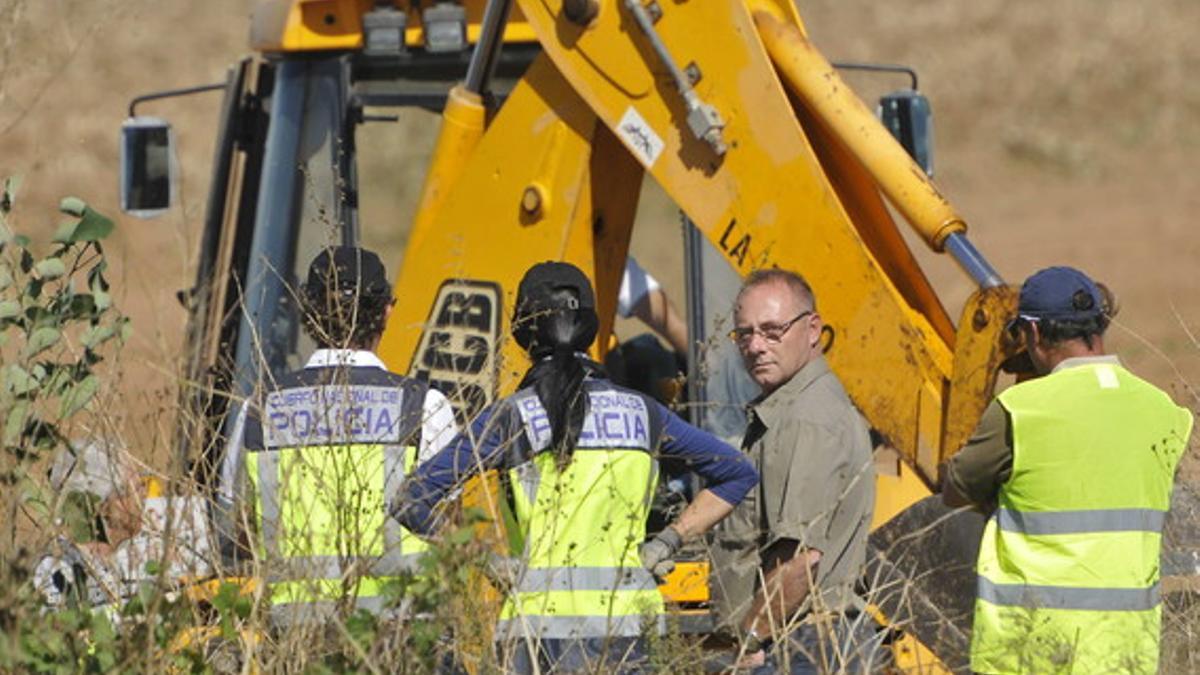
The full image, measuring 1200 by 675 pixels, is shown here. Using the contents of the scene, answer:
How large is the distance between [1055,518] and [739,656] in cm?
81

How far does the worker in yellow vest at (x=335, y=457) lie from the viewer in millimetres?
5371

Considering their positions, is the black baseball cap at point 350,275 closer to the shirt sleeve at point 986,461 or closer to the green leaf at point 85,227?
the green leaf at point 85,227

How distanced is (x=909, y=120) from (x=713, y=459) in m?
3.16

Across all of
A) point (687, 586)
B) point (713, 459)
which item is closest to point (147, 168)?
point (687, 586)

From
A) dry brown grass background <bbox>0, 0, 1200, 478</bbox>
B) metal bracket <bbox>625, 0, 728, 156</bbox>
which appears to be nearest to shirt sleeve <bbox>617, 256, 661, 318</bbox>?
metal bracket <bbox>625, 0, 728, 156</bbox>

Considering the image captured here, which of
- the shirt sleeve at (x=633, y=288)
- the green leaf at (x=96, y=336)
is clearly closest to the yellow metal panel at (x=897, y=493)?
the shirt sleeve at (x=633, y=288)

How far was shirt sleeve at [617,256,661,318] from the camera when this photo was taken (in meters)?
9.00

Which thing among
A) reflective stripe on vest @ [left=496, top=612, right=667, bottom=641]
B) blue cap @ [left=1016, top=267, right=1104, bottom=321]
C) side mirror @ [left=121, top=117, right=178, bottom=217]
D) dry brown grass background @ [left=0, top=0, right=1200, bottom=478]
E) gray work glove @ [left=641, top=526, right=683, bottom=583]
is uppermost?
dry brown grass background @ [left=0, top=0, right=1200, bottom=478]

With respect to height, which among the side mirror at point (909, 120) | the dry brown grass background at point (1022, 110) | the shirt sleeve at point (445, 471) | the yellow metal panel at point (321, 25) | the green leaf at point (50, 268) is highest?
the dry brown grass background at point (1022, 110)

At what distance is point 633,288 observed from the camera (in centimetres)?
910

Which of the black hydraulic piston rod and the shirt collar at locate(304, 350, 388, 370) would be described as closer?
the shirt collar at locate(304, 350, 388, 370)

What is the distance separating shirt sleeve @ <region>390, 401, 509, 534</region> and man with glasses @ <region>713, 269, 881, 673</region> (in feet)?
2.11

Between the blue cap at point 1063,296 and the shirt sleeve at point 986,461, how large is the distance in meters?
0.24

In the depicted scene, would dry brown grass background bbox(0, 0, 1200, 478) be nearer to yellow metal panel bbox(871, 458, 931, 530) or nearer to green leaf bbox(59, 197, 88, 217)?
yellow metal panel bbox(871, 458, 931, 530)
